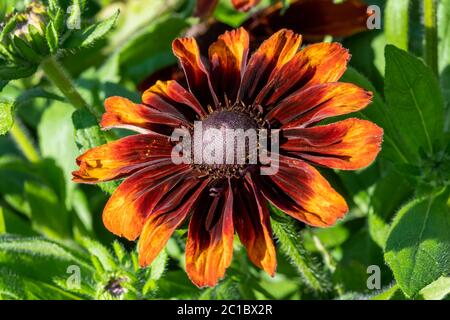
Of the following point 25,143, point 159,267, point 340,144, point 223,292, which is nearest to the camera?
point 340,144

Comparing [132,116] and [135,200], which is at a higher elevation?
[132,116]

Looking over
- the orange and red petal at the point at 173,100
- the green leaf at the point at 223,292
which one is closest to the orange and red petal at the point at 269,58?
the orange and red petal at the point at 173,100

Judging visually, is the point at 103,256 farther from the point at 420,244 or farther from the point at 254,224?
the point at 420,244

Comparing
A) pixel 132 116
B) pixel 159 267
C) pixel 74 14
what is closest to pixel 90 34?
pixel 74 14

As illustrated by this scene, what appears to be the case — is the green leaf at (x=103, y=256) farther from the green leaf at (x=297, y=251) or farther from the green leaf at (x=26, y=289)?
the green leaf at (x=297, y=251)

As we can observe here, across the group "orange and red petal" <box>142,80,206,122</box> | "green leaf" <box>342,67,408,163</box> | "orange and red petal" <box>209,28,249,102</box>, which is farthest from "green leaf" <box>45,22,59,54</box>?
"green leaf" <box>342,67,408,163</box>

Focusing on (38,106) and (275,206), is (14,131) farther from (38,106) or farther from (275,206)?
(275,206)

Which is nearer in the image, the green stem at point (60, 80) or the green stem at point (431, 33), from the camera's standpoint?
the green stem at point (60, 80)

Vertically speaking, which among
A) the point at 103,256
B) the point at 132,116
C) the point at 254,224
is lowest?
the point at 103,256
